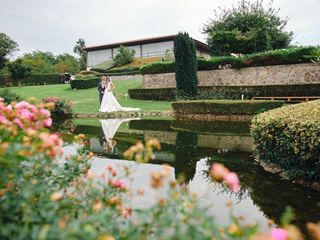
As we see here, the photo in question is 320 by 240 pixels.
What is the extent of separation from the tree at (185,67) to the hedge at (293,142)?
15293 millimetres

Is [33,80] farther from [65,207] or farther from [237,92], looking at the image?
[65,207]

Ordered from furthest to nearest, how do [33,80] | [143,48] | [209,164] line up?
[143,48], [33,80], [209,164]

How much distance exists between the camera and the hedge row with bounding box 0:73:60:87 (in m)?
39.4

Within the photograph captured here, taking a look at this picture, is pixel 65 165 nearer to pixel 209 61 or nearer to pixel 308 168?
pixel 308 168

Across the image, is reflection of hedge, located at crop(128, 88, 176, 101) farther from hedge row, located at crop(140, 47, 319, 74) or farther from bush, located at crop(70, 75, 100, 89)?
bush, located at crop(70, 75, 100, 89)

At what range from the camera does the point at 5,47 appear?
42.9 meters

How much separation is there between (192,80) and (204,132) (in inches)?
419

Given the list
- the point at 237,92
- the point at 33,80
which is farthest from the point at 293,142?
the point at 33,80

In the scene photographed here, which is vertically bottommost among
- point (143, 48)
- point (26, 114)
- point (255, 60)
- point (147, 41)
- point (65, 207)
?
point (65, 207)

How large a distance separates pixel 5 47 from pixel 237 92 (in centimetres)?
3265

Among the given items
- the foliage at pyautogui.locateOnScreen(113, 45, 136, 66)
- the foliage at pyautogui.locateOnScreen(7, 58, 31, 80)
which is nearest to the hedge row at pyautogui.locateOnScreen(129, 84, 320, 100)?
the foliage at pyautogui.locateOnScreen(7, 58, 31, 80)

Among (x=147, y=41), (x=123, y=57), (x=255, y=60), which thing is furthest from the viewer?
(x=147, y=41)

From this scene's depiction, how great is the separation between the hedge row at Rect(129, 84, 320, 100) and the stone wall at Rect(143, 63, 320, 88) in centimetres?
215

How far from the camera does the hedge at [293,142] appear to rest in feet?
18.4
